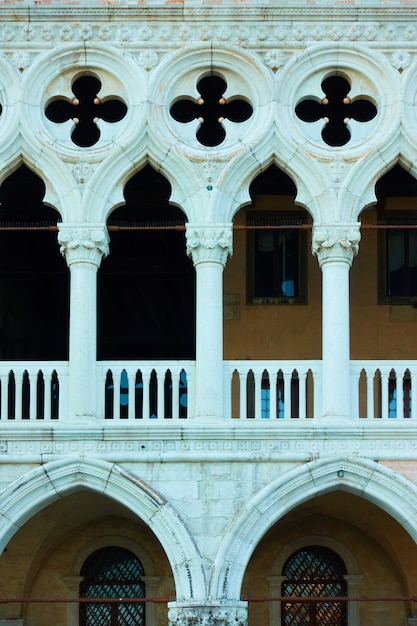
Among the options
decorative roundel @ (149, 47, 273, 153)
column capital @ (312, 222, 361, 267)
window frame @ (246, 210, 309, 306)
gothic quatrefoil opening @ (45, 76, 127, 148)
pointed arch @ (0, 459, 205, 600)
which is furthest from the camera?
window frame @ (246, 210, 309, 306)

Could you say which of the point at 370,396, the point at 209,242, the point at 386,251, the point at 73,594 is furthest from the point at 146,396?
the point at 386,251

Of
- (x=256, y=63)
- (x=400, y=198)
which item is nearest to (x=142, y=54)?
(x=256, y=63)

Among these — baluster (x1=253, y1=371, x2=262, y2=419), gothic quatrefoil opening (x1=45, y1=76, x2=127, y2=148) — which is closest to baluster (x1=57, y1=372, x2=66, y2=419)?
baluster (x1=253, y1=371, x2=262, y2=419)

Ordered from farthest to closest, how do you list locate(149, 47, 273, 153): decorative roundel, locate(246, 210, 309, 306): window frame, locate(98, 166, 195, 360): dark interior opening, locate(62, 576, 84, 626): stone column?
locate(98, 166, 195, 360): dark interior opening → locate(246, 210, 309, 306): window frame → locate(62, 576, 84, 626): stone column → locate(149, 47, 273, 153): decorative roundel

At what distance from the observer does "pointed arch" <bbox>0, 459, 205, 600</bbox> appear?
19359 mm

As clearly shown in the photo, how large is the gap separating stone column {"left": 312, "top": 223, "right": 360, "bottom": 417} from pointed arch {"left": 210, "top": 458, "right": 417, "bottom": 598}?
65cm

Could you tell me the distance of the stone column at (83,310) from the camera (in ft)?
65.1

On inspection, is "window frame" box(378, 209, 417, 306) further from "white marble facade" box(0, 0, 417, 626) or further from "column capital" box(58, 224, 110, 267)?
"column capital" box(58, 224, 110, 267)

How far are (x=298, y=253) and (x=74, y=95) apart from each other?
4.10 m

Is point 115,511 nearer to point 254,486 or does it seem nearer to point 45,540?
point 45,540

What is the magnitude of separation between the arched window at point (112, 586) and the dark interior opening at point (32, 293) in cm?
297

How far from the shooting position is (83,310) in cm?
1995

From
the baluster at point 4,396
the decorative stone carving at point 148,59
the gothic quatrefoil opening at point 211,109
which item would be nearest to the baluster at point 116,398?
the baluster at point 4,396

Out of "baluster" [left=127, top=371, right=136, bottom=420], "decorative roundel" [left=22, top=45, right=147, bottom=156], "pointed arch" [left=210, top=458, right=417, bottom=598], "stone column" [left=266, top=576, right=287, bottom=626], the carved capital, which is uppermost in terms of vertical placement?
"decorative roundel" [left=22, top=45, right=147, bottom=156]
